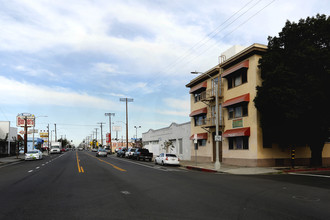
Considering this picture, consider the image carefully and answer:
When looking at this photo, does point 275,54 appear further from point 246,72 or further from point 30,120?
point 30,120

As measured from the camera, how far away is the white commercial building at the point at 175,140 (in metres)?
42.9

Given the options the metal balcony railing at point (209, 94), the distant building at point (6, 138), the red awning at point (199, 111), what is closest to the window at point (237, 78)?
the metal balcony railing at point (209, 94)

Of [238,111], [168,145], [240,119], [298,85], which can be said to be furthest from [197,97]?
[298,85]

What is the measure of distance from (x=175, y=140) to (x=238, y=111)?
1970 cm

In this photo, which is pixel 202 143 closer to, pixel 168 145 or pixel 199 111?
pixel 199 111

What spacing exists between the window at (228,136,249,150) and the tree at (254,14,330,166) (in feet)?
7.28

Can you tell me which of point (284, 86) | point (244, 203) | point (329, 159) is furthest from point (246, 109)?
point (244, 203)

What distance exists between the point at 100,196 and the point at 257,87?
1929 cm

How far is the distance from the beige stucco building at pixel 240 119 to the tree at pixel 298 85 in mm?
1137

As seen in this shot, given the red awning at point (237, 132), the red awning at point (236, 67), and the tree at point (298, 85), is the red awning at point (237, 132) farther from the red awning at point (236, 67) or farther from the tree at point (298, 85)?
the red awning at point (236, 67)

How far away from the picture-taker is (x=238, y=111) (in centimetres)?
2972

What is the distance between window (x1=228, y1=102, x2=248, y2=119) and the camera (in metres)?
28.6

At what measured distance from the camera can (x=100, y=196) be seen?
35.1 ft

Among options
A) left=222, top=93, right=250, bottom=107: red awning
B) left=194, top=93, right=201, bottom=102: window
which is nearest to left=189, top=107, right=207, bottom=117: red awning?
left=194, top=93, right=201, bottom=102: window
